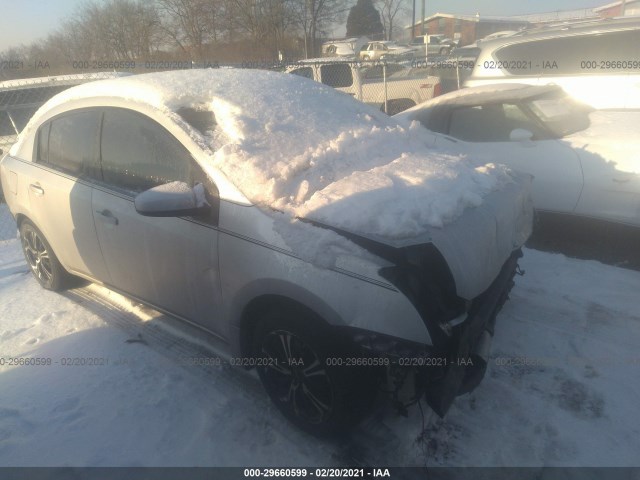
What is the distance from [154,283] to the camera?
2.92 meters

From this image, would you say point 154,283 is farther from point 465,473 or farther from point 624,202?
point 624,202

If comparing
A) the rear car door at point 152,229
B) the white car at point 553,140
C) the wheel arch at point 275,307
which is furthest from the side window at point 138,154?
the white car at point 553,140

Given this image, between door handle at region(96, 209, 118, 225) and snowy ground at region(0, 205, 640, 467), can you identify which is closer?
snowy ground at region(0, 205, 640, 467)

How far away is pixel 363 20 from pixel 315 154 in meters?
53.3

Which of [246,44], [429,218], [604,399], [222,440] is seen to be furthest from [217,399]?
[246,44]

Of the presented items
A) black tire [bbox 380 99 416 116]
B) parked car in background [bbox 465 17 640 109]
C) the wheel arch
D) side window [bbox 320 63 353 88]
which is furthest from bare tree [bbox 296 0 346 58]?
the wheel arch

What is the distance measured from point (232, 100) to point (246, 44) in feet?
115

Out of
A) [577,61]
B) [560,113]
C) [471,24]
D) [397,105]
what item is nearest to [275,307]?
[560,113]

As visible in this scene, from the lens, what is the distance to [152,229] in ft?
9.00

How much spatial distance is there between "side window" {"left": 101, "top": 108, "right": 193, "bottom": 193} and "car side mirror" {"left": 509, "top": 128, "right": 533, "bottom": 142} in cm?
333

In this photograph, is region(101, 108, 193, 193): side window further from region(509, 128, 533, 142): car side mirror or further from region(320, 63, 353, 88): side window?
region(320, 63, 353, 88): side window

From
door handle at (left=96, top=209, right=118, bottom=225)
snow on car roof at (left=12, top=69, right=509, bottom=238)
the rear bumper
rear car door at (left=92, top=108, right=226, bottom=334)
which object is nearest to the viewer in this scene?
the rear bumper

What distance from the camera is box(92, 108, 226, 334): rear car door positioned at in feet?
8.41

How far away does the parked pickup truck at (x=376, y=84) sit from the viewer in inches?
435
